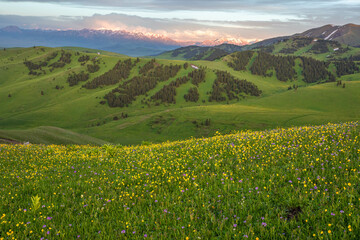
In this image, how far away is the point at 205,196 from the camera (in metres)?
7.09

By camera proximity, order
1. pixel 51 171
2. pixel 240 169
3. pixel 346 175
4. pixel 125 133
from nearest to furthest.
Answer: pixel 346 175 → pixel 240 169 → pixel 51 171 → pixel 125 133

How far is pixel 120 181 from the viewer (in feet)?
29.0

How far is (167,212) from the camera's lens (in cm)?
645

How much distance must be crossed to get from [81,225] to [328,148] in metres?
9.51

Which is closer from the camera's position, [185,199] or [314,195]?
[314,195]

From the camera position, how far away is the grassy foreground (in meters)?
5.50

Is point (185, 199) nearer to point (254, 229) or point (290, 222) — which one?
point (254, 229)

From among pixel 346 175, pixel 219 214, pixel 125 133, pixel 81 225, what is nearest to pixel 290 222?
pixel 219 214

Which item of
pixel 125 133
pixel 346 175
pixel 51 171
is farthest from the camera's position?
pixel 125 133

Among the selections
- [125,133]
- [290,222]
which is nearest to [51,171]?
[290,222]

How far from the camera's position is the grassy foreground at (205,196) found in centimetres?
550

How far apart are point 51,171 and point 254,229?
9987 millimetres

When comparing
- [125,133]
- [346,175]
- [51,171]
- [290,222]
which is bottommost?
[125,133]

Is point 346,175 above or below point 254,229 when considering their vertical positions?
above
